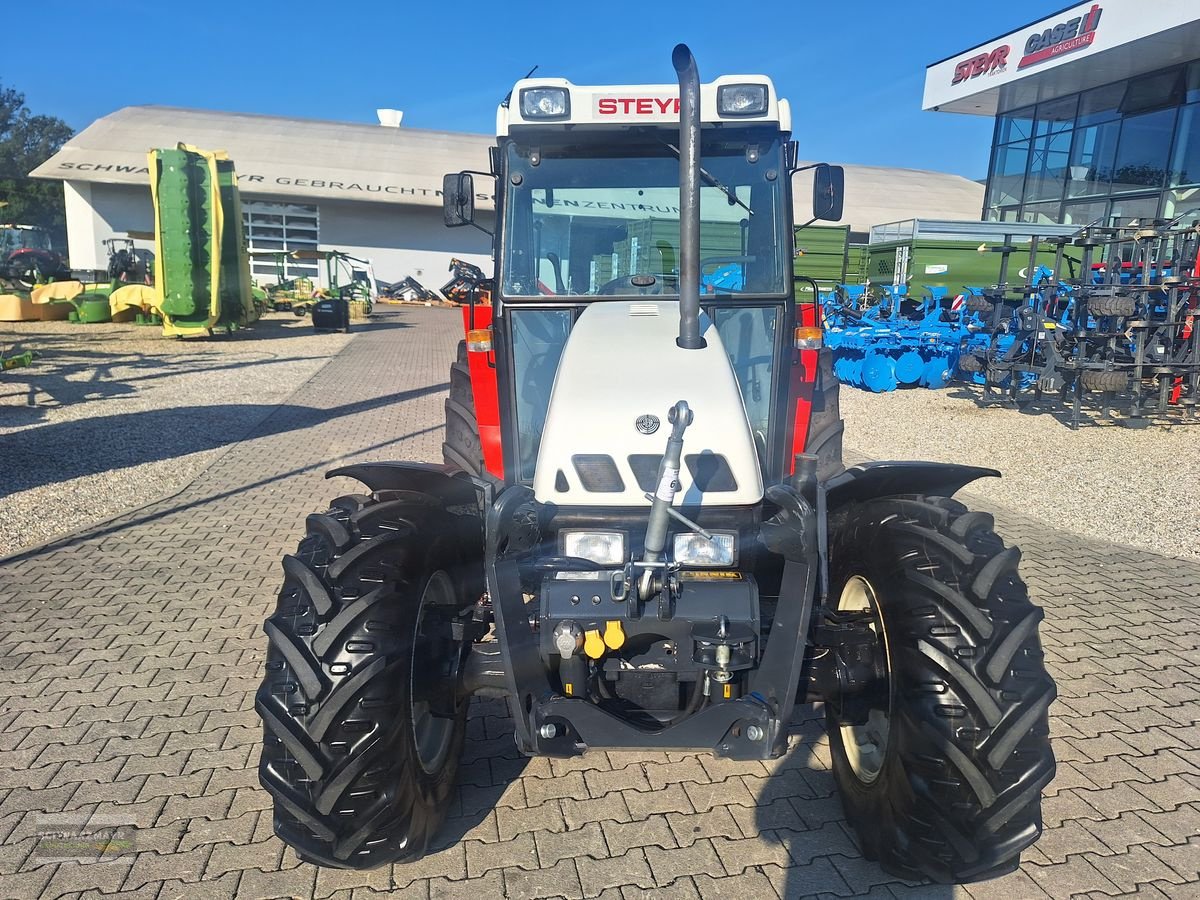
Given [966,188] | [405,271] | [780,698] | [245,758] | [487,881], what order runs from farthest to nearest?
[966,188] < [405,271] < [245,758] < [487,881] < [780,698]

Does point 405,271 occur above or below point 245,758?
above

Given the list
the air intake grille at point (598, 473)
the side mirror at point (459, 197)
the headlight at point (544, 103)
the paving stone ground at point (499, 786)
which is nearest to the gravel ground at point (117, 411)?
the paving stone ground at point (499, 786)

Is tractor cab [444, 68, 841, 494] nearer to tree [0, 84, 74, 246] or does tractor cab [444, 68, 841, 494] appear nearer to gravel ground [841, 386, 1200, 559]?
gravel ground [841, 386, 1200, 559]

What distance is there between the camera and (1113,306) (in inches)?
378

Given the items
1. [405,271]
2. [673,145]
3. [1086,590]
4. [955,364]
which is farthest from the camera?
[405,271]

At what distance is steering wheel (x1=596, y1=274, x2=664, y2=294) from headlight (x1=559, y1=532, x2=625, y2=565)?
1.44 m

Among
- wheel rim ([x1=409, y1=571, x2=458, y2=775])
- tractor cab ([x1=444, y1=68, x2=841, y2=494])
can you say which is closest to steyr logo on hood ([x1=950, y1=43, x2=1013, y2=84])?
tractor cab ([x1=444, y1=68, x2=841, y2=494])

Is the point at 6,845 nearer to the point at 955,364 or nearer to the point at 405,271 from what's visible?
the point at 955,364

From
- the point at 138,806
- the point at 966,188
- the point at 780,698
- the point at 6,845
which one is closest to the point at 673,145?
the point at 780,698

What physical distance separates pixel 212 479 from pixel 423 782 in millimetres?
5319

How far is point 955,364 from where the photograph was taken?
1277 centimetres

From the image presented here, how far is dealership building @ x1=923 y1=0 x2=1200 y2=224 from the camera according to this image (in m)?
15.7

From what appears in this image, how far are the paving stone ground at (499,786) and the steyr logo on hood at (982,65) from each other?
58.0 feet

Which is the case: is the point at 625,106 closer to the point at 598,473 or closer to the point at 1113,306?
the point at 598,473
